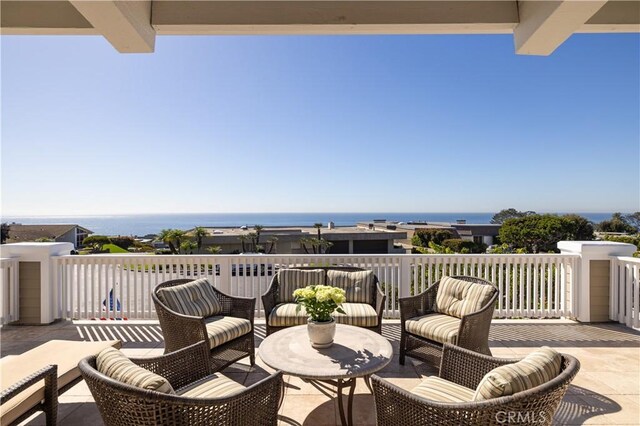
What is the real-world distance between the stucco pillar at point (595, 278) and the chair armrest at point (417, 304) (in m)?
2.74

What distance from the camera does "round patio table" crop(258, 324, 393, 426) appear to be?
2102 mm

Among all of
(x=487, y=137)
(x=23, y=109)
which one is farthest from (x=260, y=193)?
(x=23, y=109)

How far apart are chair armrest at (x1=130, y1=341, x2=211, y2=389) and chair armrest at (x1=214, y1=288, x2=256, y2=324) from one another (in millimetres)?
1178

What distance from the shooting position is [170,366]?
2.02 meters

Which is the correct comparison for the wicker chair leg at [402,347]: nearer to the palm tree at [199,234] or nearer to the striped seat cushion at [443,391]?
the striped seat cushion at [443,391]

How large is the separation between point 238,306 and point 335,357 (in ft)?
5.09

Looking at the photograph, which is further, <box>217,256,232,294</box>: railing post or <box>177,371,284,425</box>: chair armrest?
<box>217,256,232,294</box>: railing post

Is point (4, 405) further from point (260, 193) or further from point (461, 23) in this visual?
point (260, 193)

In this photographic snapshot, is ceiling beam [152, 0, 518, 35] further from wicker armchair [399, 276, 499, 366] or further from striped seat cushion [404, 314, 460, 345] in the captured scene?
striped seat cushion [404, 314, 460, 345]

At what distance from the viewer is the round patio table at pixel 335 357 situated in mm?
2102

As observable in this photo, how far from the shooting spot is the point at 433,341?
9.90ft

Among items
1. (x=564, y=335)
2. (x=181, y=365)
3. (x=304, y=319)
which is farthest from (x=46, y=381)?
(x=564, y=335)

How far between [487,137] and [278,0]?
113 ft

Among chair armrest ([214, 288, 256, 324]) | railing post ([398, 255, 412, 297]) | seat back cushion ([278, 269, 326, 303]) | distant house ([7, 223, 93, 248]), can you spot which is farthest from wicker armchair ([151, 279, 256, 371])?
distant house ([7, 223, 93, 248])
